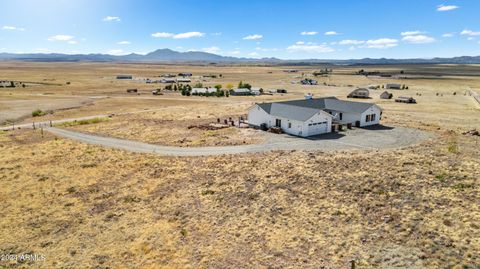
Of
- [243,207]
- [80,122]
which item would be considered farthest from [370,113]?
[80,122]

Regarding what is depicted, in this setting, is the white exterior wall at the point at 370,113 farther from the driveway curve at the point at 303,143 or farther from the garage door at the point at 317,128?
the garage door at the point at 317,128

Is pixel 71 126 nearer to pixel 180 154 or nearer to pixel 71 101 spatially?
pixel 180 154

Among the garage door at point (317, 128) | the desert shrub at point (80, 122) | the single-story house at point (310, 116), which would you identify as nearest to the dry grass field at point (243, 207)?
the single-story house at point (310, 116)

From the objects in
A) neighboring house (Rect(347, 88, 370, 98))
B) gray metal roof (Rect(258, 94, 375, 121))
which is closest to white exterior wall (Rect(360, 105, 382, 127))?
gray metal roof (Rect(258, 94, 375, 121))

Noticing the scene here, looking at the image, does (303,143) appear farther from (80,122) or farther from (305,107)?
(80,122)

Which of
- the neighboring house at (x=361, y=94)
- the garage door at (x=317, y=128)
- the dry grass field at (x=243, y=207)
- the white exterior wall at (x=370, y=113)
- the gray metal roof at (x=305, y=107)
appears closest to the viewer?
the dry grass field at (x=243, y=207)

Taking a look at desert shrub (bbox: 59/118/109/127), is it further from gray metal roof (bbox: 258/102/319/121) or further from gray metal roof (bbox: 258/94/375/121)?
gray metal roof (bbox: 258/102/319/121)
